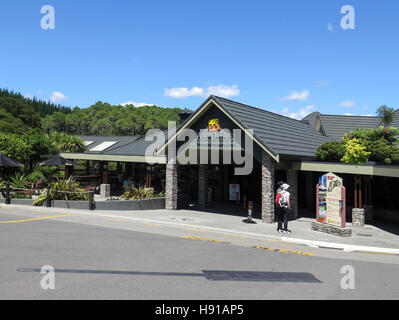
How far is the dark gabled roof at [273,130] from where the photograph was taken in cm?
1683

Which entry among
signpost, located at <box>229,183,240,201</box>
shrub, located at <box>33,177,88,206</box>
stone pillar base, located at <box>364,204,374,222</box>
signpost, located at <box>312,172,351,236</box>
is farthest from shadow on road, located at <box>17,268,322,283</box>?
signpost, located at <box>229,183,240,201</box>

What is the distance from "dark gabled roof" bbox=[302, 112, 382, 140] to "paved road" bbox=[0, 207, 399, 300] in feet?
56.1

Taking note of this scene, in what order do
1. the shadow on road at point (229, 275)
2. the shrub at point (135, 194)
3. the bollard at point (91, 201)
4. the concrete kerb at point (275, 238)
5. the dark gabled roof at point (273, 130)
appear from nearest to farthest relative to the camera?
the shadow on road at point (229, 275), the concrete kerb at point (275, 238), the dark gabled roof at point (273, 130), the bollard at point (91, 201), the shrub at point (135, 194)

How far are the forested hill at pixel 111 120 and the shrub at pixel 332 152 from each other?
83.6m

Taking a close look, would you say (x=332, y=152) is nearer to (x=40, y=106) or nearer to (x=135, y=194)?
(x=135, y=194)

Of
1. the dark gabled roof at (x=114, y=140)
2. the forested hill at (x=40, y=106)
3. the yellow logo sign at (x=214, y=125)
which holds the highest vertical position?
the forested hill at (x=40, y=106)

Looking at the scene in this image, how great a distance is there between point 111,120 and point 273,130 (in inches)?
4039

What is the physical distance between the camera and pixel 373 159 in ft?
54.3

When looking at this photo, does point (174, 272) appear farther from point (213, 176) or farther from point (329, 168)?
point (213, 176)

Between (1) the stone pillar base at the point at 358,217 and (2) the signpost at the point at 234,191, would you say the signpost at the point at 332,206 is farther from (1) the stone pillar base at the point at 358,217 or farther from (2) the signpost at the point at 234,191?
(2) the signpost at the point at 234,191

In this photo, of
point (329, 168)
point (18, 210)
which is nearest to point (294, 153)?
point (329, 168)

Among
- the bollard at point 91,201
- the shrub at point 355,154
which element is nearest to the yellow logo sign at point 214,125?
the shrub at point 355,154

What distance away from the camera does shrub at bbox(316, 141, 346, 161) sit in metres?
17.3
